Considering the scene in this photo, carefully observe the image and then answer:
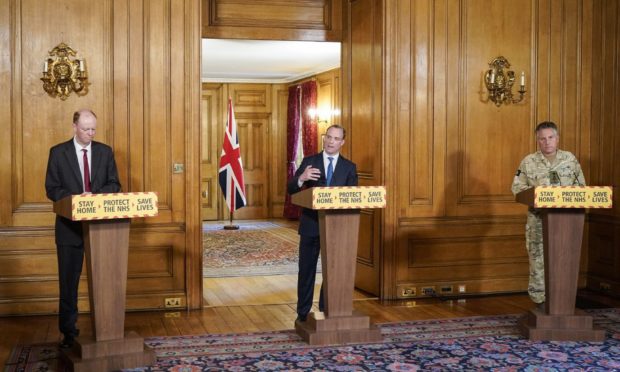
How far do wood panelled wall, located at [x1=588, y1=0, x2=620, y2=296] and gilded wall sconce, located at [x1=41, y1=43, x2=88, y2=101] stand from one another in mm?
4544

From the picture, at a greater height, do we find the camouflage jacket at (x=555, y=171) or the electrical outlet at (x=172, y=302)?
the camouflage jacket at (x=555, y=171)

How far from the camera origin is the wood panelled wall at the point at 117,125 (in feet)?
19.8

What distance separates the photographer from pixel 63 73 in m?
6.05

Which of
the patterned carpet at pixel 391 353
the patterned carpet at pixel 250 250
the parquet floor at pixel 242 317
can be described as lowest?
the parquet floor at pixel 242 317

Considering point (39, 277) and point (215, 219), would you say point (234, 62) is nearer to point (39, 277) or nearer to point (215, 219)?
point (215, 219)

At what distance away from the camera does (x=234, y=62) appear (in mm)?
12914

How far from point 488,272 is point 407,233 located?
0.87m

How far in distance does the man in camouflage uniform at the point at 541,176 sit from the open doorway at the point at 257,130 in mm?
3064

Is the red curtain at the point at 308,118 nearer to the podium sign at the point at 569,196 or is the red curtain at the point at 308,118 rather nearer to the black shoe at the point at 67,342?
the podium sign at the point at 569,196

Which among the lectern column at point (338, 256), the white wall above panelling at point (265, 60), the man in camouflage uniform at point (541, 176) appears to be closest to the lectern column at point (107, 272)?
the lectern column at point (338, 256)

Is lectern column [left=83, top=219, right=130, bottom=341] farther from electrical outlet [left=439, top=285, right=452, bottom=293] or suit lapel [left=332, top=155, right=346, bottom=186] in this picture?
electrical outlet [left=439, top=285, right=452, bottom=293]

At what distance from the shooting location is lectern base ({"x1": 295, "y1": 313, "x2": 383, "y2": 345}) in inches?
201

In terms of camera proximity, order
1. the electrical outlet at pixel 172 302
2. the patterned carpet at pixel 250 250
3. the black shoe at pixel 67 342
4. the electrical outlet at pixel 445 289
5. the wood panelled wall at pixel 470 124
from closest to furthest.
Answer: the black shoe at pixel 67 342
the electrical outlet at pixel 172 302
the wood panelled wall at pixel 470 124
the electrical outlet at pixel 445 289
the patterned carpet at pixel 250 250

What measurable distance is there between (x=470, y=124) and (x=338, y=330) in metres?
2.69
